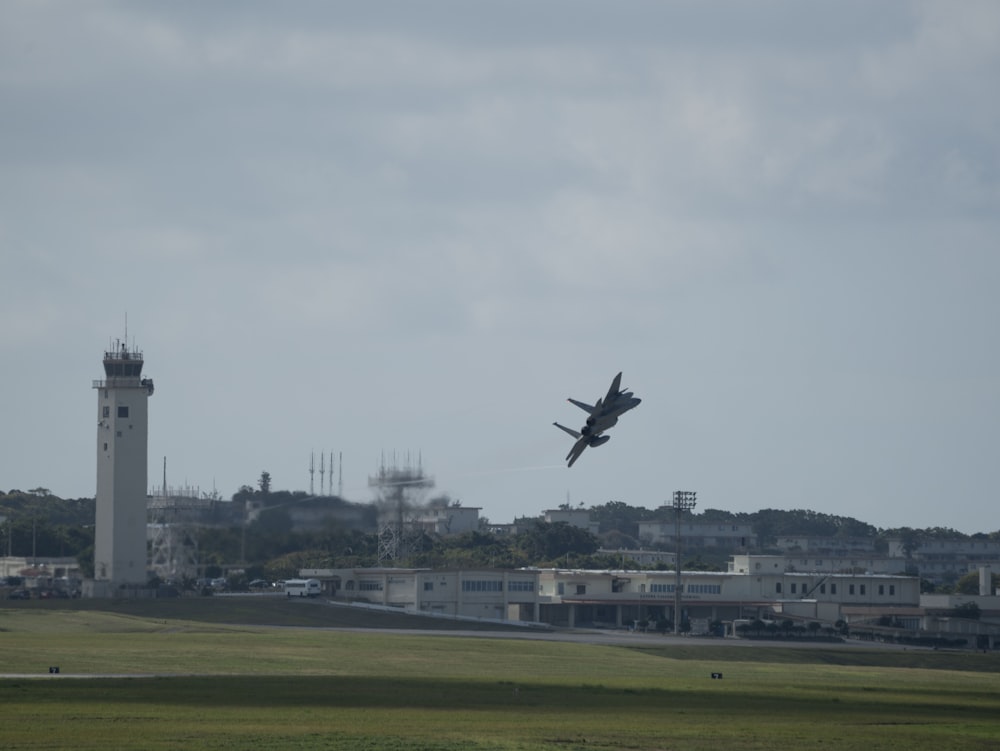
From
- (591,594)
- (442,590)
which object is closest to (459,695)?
(442,590)

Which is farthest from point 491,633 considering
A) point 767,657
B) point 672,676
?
point 672,676

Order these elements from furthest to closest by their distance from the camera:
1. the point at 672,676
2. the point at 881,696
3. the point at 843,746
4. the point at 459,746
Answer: the point at 672,676
the point at 881,696
the point at 843,746
the point at 459,746

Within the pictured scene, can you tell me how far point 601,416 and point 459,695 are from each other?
17.4 metres

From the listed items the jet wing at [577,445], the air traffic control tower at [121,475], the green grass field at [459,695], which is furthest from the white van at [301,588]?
the jet wing at [577,445]

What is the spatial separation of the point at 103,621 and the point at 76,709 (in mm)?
72035

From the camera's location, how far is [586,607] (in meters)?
180

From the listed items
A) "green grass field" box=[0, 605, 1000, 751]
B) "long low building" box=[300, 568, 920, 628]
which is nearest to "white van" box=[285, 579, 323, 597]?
"long low building" box=[300, 568, 920, 628]

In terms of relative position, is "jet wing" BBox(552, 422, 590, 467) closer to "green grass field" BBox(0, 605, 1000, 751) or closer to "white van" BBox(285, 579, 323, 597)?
"green grass field" BBox(0, 605, 1000, 751)

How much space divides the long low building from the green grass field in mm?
42808

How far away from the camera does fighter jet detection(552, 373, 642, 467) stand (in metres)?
83.7

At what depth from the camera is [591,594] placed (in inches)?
7042

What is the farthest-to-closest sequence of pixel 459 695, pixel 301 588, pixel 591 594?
pixel 591 594
pixel 301 588
pixel 459 695

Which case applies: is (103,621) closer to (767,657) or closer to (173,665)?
(173,665)

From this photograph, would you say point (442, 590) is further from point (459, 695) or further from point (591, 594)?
point (459, 695)
